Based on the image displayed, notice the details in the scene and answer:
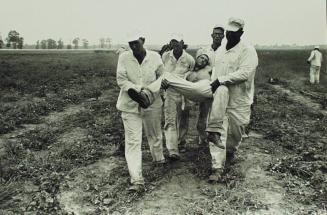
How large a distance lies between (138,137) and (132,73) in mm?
822

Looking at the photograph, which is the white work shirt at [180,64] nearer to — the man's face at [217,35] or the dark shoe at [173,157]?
the man's face at [217,35]

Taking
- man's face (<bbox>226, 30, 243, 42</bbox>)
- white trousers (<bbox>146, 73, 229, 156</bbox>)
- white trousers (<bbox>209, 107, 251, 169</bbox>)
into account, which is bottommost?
white trousers (<bbox>209, 107, 251, 169</bbox>)

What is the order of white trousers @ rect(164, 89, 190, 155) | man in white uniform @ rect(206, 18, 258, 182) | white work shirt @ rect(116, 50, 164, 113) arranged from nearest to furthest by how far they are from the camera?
1. man in white uniform @ rect(206, 18, 258, 182)
2. white work shirt @ rect(116, 50, 164, 113)
3. white trousers @ rect(164, 89, 190, 155)

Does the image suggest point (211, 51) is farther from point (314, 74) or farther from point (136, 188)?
point (314, 74)

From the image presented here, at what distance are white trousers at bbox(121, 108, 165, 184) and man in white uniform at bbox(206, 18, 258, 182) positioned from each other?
0.79 meters

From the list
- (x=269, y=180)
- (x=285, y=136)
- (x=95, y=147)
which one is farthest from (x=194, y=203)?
(x=285, y=136)

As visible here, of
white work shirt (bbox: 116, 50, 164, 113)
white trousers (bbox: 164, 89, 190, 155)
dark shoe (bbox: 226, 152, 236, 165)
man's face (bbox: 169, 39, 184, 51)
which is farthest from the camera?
man's face (bbox: 169, 39, 184, 51)

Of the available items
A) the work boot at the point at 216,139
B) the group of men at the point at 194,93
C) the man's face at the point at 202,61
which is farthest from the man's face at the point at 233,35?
the work boot at the point at 216,139

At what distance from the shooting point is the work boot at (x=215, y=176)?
546 cm

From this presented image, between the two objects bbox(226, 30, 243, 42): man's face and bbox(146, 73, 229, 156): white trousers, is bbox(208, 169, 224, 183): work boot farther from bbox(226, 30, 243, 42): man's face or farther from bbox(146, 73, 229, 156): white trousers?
bbox(226, 30, 243, 42): man's face

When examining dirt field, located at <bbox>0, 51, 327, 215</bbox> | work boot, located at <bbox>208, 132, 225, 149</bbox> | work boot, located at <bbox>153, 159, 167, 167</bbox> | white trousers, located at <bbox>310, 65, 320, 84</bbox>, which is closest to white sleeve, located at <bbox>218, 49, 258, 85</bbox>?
work boot, located at <bbox>208, 132, 225, 149</bbox>

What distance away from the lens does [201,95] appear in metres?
5.73

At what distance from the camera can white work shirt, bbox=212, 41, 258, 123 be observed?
546 cm

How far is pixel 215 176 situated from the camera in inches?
216
